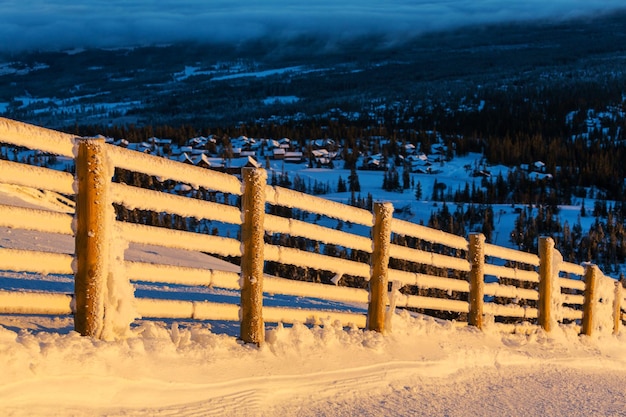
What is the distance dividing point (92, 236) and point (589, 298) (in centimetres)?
858

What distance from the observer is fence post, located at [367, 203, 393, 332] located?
750cm

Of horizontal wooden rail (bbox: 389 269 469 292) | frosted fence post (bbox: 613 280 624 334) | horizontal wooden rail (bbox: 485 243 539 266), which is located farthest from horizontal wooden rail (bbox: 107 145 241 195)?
frosted fence post (bbox: 613 280 624 334)

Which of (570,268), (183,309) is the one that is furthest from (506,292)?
(183,309)

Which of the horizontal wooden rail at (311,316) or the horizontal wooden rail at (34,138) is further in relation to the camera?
the horizontal wooden rail at (311,316)

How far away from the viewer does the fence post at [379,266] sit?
7500 millimetres

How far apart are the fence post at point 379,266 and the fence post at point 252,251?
4.92 ft

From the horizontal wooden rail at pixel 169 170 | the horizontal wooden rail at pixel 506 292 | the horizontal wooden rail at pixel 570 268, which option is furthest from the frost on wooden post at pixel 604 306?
the horizontal wooden rail at pixel 169 170

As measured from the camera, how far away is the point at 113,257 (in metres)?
5.38

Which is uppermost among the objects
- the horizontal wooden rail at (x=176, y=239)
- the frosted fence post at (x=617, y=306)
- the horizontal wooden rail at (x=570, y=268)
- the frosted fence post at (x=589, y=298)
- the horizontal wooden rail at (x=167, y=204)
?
the horizontal wooden rail at (x=167, y=204)

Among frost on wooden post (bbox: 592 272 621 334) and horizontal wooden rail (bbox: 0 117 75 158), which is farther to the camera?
frost on wooden post (bbox: 592 272 621 334)

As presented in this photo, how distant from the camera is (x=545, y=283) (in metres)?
10.5

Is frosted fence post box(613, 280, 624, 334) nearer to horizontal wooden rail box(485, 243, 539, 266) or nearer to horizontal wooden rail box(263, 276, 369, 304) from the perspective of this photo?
horizontal wooden rail box(485, 243, 539, 266)

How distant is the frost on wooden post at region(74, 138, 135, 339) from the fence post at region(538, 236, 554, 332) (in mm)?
6587

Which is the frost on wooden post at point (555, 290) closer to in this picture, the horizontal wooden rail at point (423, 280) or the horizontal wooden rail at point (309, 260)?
the horizontal wooden rail at point (423, 280)
